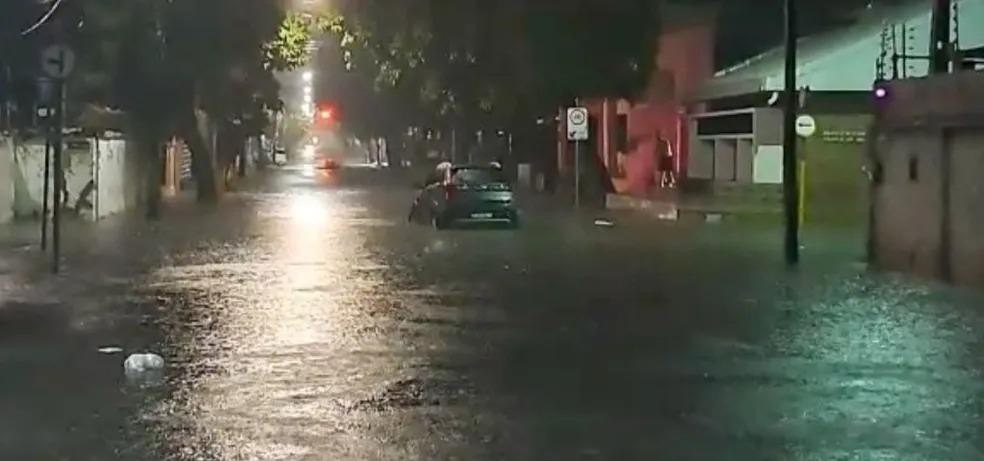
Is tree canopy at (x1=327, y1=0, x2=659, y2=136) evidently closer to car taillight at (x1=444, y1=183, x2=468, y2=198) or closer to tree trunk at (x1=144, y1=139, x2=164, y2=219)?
tree trunk at (x1=144, y1=139, x2=164, y2=219)

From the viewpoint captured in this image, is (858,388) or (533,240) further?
(533,240)

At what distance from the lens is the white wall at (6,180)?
33469 millimetres

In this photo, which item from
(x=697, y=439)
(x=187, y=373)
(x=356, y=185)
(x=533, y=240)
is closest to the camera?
(x=697, y=439)

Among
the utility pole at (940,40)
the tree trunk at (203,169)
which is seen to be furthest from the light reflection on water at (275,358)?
the tree trunk at (203,169)

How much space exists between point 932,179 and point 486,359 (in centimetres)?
1005

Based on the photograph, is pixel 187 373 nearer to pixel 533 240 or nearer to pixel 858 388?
pixel 858 388

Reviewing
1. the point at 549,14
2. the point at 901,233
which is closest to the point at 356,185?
the point at 549,14

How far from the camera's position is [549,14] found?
4622 cm

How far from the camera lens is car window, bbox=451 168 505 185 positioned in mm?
36719

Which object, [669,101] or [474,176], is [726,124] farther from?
[474,176]

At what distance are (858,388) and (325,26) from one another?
60.5m

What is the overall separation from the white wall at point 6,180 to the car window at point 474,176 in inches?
354

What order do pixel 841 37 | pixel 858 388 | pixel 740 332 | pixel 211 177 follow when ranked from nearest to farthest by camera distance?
pixel 858 388 < pixel 740 332 < pixel 841 37 < pixel 211 177

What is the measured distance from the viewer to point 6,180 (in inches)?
1332
